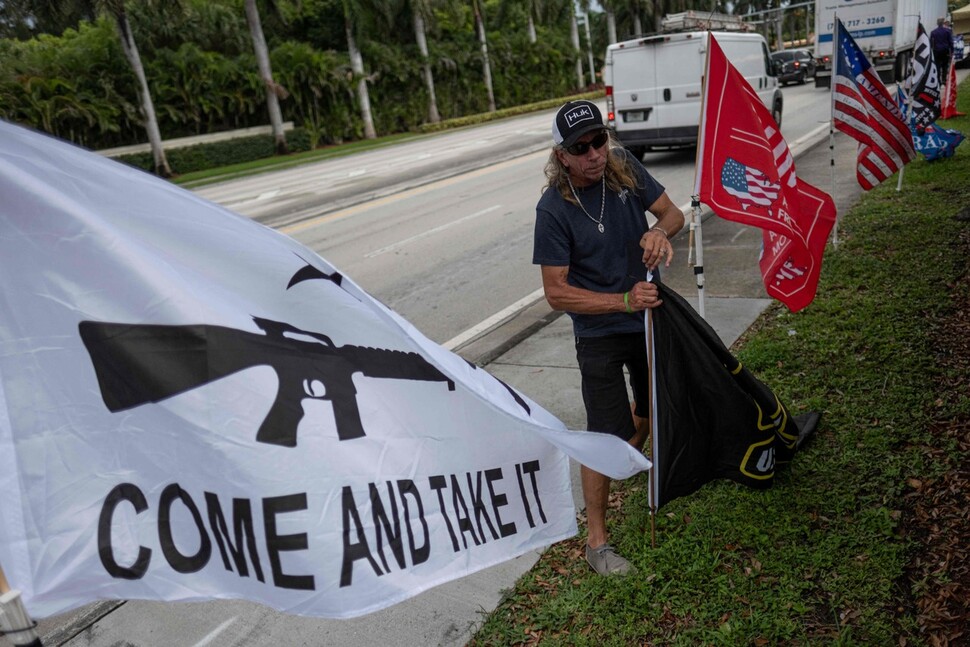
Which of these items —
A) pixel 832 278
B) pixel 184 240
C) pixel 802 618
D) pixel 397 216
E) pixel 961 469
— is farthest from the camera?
pixel 397 216

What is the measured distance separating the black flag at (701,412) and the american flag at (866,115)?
4815 mm

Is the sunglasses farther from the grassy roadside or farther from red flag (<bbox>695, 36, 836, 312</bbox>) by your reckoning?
the grassy roadside

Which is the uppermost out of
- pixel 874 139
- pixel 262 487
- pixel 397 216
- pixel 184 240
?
pixel 184 240

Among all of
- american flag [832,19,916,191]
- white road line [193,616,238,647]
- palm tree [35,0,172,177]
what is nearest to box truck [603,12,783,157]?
american flag [832,19,916,191]

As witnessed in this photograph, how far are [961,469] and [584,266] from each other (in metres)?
2.12

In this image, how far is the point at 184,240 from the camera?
7.10 ft

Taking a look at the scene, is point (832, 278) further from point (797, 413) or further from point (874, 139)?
point (797, 413)

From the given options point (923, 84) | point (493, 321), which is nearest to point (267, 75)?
point (923, 84)

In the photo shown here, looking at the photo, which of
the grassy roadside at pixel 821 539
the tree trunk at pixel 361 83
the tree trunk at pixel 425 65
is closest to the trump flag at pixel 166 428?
the grassy roadside at pixel 821 539

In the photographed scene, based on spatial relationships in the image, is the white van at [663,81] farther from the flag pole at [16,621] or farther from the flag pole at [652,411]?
the flag pole at [16,621]

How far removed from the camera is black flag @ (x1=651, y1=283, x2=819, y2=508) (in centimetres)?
336

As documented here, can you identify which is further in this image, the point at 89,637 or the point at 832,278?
the point at 832,278

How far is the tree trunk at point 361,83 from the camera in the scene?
122 ft

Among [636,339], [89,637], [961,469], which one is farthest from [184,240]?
[961,469]
